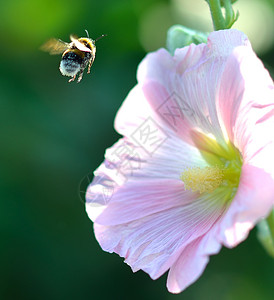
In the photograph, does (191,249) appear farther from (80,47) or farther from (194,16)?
(194,16)

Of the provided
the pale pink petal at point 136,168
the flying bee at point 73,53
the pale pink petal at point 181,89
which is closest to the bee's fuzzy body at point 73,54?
the flying bee at point 73,53

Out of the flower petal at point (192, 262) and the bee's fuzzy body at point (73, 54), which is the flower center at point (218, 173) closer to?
the flower petal at point (192, 262)

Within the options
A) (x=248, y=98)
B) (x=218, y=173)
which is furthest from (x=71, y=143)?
(x=248, y=98)

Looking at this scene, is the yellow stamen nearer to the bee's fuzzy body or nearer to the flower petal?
the flower petal

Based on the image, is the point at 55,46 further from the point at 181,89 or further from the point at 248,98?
the point at 248,98

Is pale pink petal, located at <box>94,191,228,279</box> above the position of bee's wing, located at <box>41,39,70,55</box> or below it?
below

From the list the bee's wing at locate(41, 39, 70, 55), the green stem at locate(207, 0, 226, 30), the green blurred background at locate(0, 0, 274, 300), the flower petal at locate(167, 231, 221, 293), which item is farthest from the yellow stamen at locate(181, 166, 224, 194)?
the green blurred background at locate(0, 0, 274, 300)

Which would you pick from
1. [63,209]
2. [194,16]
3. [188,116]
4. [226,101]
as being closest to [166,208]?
→ [188,116]

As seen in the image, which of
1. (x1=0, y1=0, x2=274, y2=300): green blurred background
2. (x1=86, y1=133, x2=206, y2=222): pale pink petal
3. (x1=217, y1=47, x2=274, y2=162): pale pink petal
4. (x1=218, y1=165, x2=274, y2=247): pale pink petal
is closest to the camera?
(x1=218, y1=165, x2=274, y2=247): pale pink petal
